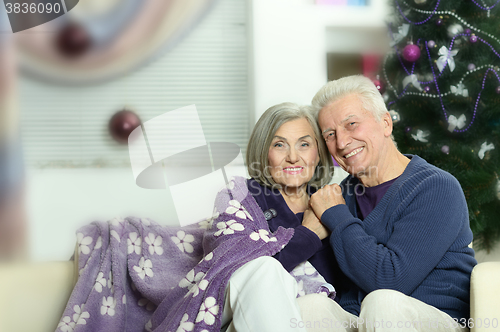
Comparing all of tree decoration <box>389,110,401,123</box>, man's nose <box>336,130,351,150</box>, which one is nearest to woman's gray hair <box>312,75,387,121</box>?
man's nose <box>336,130,351,150</box>

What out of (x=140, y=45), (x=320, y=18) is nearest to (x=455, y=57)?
(x=320, y=18)

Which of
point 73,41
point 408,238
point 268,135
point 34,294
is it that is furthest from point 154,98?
point 408,238

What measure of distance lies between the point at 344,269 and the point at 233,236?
336mm

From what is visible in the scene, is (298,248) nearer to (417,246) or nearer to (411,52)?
(417,246)

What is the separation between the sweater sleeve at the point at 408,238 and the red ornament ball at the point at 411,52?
128 cm

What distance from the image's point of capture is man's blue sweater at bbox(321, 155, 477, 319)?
1183 mm

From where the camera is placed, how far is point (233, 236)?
1.31 metres

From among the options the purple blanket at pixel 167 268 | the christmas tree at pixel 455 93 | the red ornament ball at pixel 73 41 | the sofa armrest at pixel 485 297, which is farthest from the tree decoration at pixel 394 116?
the red ornament ball at pixel 73 41

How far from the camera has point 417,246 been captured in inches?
46.6

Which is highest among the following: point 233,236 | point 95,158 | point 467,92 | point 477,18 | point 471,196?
point 477,18

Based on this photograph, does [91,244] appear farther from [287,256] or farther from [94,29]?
[94,29]

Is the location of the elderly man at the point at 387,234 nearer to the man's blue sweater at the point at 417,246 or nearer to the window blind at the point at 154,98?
the man's blue sweater at the point at 417,246

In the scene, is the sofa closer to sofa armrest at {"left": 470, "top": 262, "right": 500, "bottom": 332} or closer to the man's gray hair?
the man's gray hair

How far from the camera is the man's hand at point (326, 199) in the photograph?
55.5 inches
